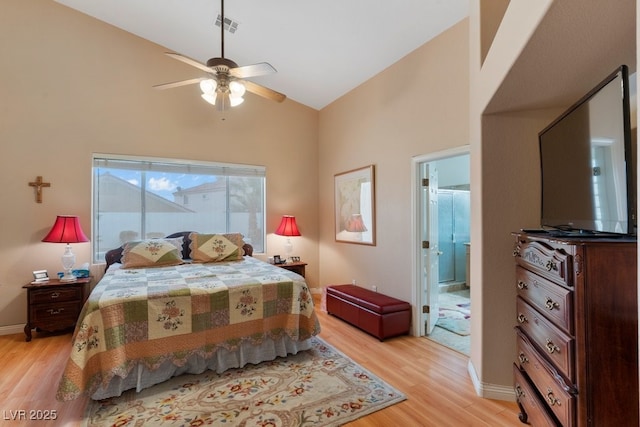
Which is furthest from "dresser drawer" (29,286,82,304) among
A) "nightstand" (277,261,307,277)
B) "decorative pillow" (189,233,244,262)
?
"nightstand" (277,261,307,277)

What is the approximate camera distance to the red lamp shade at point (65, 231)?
3490mm

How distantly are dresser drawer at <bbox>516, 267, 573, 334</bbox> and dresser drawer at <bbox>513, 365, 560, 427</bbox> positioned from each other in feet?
1.58

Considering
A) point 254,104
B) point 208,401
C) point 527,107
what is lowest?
point 208,401

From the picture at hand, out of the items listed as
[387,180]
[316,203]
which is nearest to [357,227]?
[387,180]

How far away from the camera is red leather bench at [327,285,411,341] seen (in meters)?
3.35

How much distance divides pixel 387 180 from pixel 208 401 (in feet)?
9.57

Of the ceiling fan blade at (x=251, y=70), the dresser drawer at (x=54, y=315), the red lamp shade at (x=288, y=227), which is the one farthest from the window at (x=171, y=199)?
the ceiling fan blade at (x=251, y=70)

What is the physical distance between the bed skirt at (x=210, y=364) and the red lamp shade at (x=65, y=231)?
6.62 ft

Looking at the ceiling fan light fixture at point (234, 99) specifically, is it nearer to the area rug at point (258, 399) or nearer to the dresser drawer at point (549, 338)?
the area rug at point (258, 399)

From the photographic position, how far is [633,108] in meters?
1.64

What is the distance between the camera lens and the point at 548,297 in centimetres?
156

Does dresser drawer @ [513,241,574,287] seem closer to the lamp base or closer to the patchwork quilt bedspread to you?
the patchwork quilt bedspread

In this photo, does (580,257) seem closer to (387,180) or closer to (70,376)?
(387,180)

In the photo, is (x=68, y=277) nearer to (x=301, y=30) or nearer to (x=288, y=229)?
(x=288, y=229)
